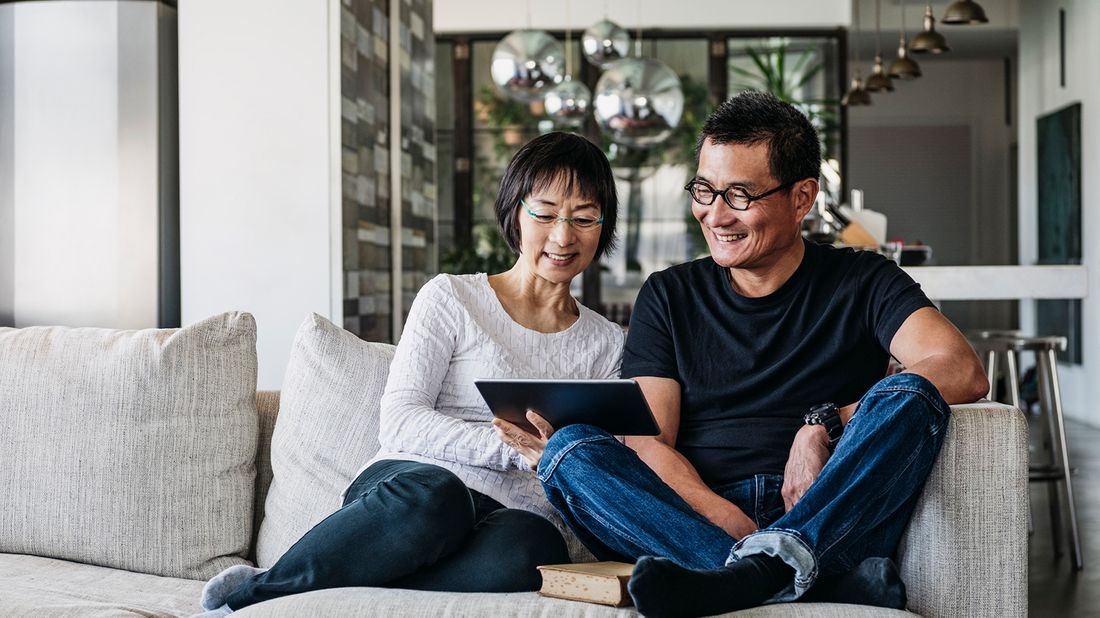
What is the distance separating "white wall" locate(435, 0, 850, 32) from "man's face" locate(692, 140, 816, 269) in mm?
6123

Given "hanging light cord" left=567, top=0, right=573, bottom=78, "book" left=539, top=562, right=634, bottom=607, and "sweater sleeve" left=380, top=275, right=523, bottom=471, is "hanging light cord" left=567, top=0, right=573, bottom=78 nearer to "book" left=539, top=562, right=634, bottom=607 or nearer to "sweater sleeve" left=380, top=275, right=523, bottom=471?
"sweater sleeve" left=380, top=275, right=523, bottom=471

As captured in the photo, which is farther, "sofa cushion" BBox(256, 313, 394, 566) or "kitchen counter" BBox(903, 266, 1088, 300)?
"kitchen counter" BBox(903, 266, 1088, 300)

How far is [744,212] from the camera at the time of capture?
1999mm

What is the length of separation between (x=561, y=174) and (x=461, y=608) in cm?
88

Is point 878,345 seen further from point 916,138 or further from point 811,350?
point 916,138

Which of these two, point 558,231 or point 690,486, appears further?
point 558,231

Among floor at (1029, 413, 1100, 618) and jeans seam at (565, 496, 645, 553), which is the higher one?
jeans seam at (565, 496, 645, 553)

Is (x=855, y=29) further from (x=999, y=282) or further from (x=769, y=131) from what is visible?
(x=769, y=131)

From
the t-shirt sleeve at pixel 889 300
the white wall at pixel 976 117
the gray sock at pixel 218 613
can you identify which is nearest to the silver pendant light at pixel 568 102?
the t-shirt sleeve at pixel 889 300

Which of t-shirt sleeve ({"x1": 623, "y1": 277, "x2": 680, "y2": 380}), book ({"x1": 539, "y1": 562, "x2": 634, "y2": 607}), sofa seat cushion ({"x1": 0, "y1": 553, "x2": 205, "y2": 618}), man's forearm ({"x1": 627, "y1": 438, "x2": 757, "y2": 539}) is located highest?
t-shirt sleeve ({"x1": 623, "y1": 277, "x2": 680, "y2": 380})

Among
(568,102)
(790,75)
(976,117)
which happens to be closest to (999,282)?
(568,102)

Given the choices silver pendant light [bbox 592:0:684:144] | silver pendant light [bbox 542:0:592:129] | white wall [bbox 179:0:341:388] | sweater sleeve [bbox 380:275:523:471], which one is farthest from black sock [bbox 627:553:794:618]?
silver pendant light [bbox 542:0:592:129]

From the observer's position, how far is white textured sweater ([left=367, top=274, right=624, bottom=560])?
6.41 ft

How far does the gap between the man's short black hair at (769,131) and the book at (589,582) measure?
2.53 ft
